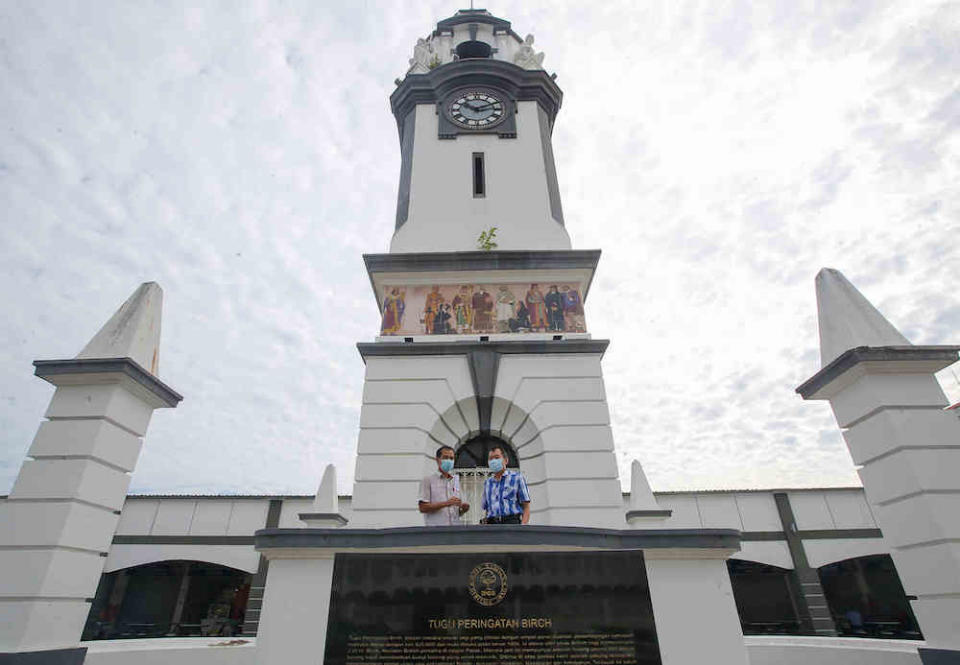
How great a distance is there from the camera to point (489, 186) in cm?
1468

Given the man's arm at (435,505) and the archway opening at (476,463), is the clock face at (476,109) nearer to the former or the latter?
the archway opening at (476,463)

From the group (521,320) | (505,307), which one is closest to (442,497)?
(521,320)

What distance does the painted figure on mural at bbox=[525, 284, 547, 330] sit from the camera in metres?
11.6

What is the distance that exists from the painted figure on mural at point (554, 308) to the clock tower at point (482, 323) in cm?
3

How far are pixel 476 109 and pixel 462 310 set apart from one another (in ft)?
27.9

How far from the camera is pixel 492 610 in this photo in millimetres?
6027

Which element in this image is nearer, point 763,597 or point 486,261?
point 486,261

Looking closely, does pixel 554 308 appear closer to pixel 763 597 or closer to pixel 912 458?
pixel 912 458

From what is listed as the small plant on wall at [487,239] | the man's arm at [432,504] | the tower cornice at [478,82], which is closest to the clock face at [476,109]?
the tower cornice at [478,82]

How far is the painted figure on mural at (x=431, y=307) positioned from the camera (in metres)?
11.6

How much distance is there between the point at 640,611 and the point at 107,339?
9281 millimetres

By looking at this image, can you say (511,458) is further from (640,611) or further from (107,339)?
(107,339)

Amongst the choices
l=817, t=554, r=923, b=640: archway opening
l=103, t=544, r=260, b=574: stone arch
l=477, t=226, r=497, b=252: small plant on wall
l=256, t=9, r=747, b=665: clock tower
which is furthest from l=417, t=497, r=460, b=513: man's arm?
l=817, t=554, r=923, b=640: archway opening

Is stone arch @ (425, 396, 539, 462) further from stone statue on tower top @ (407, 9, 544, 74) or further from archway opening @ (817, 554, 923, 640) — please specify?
archway opening @ (817, 554, 923, 640)
